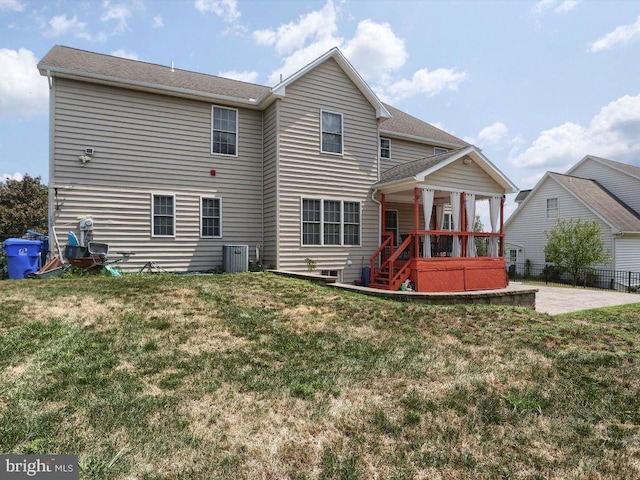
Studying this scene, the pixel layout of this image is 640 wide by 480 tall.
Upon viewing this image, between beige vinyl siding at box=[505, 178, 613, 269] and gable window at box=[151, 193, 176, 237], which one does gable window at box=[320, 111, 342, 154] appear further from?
beige vinyl siding at box=[505, 178, 613, 269]

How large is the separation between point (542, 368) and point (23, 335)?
7.10 metres

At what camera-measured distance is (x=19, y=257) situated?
994cm

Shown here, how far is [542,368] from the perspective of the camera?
5.02 m

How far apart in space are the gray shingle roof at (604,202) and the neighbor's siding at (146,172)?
21247 mm

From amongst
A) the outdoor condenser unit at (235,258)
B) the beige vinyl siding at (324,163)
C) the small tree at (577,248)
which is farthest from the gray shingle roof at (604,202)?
the outdoor condenser unit at (235,258)

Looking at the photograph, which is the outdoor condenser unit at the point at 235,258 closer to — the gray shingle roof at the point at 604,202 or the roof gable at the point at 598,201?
the roof gable at the point at 598,201

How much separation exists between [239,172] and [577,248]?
62.8 feet

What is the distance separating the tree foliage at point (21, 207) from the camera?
95.7 ft

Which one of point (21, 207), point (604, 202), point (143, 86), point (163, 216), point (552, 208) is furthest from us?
point (21, 207)

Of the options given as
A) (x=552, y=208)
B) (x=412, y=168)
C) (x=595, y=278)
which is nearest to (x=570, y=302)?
(x=412, y=168)

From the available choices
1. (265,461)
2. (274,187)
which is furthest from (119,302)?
(274,187)

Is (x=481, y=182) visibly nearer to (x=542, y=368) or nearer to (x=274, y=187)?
(x=274, y=187)

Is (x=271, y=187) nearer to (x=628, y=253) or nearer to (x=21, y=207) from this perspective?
(x=628, y=253)

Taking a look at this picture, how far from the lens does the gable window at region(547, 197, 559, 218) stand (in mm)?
25453
